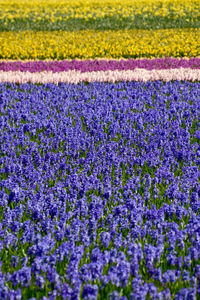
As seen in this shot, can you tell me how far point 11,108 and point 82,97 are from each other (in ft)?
6.01

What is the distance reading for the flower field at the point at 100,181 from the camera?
3709 mm

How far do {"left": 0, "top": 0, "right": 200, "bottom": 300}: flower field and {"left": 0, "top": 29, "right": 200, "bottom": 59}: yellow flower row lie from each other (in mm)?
2501

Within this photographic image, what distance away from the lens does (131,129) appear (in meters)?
7.87

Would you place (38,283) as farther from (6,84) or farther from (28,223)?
(6,84)

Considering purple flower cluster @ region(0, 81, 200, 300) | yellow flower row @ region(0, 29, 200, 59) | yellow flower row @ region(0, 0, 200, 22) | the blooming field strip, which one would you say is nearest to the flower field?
purple flower cluster @ region(0, 81, 200, 300)

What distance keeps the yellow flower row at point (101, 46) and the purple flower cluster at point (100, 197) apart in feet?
25.9

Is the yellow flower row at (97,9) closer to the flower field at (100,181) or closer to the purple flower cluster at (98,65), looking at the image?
the purple flower cluster at (98,65)

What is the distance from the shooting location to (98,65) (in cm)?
1511

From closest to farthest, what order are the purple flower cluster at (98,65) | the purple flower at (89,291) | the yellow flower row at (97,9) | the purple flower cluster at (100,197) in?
the purple flower at (89,291)
the purple flower cluster at (100,197)
the purple flower cluster at (98,65)
the yellow flower row at (97,9)

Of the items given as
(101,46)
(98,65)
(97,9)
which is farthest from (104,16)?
(98,65)

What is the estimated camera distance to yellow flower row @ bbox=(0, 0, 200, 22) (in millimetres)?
29125

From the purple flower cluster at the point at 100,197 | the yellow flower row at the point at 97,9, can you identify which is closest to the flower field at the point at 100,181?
the purple flower cluster at the point at 100,197

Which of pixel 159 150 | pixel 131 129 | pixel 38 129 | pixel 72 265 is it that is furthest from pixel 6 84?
pixel 72 265

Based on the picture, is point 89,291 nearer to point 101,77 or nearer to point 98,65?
point 101,77
